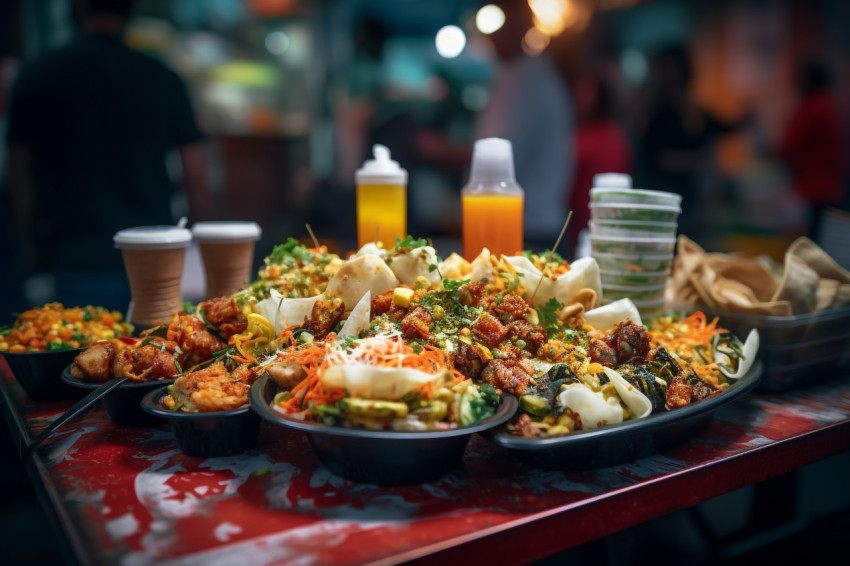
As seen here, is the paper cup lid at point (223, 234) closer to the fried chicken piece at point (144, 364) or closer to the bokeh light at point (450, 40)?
the fried chicken piece at point (144, 364)

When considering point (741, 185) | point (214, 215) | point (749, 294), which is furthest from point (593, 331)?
point (741, 185)

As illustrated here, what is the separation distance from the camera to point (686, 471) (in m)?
1.26

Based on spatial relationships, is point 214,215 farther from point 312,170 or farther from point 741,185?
point 741,185

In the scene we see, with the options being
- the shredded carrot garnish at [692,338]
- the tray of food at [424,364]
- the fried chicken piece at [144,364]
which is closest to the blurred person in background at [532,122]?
the shredded carrot garnish at [692,338]

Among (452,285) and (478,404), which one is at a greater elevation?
(452,285)

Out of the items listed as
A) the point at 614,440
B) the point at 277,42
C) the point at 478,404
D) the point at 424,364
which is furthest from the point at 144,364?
the point at 277,42

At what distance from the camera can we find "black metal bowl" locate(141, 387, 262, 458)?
1.25 m

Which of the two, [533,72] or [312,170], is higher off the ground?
[533,72]

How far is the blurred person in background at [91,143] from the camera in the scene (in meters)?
2.94

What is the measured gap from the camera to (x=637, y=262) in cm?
192

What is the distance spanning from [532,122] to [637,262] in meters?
2.28

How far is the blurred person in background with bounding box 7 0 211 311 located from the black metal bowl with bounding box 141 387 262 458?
195cm

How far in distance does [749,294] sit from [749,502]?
Result: 0.90 meters

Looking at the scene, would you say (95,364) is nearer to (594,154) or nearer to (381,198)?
(381,198)
